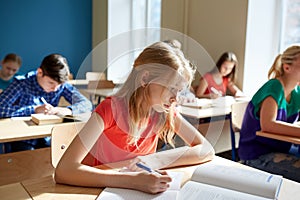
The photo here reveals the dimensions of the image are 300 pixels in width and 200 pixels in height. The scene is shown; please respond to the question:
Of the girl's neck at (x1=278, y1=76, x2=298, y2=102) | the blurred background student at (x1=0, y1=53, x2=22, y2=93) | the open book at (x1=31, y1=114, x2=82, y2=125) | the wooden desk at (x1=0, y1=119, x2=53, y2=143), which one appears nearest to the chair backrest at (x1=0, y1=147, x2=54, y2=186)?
the wooden desk at (x1=0, y1=119, x2=53, y2=143)

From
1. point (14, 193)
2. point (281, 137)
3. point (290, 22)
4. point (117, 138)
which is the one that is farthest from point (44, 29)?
point (14, 193)

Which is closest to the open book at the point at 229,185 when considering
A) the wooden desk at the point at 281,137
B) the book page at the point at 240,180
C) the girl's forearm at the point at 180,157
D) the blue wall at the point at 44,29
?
the book page at the point at 240,180

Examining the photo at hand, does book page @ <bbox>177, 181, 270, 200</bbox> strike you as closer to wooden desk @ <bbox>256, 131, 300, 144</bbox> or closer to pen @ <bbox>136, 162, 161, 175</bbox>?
pen @ <bbox>136, 162, 161, 175</bbox>

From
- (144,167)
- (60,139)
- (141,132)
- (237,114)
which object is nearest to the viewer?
(144,167)

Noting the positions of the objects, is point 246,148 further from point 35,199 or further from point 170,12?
point 170,12

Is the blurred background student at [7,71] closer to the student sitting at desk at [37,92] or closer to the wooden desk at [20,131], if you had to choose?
the student sitting at desk at [37,92]

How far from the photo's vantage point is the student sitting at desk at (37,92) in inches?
84.8

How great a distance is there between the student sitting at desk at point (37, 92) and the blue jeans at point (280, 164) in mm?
1174

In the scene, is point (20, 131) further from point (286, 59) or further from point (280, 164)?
point (286, 59)

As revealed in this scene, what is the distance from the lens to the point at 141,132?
1.13 m

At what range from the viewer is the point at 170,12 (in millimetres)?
4129

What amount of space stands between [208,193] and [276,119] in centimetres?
113

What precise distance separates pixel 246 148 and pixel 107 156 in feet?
3.63

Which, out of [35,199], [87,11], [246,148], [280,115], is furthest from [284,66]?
[87,11]
